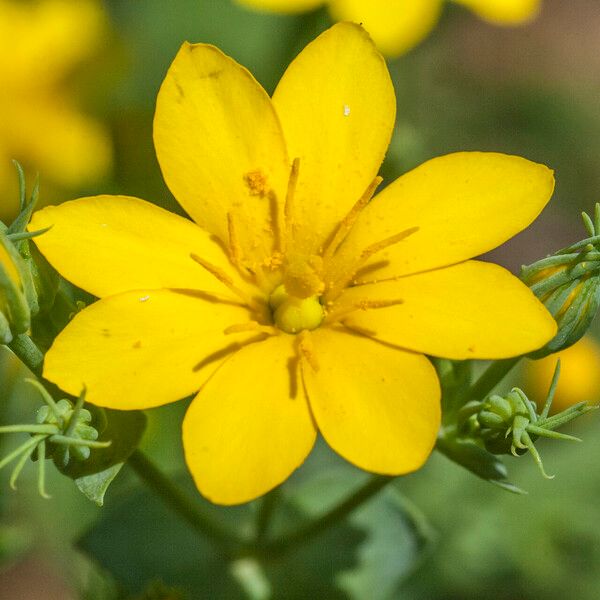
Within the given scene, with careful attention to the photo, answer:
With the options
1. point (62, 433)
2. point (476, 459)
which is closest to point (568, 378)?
point (476, 459)

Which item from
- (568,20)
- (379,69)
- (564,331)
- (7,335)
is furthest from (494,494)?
(568,20)

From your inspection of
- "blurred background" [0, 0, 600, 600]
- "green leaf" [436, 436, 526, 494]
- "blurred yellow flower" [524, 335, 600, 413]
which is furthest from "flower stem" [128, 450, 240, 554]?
"blurred yellow flower" [524, 335, 600, 413]

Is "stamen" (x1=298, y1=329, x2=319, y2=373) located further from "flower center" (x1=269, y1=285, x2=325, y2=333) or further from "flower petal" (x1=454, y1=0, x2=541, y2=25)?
"flower petal" (x1=454, y1=0, x2=541, y2=25)

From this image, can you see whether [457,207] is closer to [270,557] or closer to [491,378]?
[491,378]

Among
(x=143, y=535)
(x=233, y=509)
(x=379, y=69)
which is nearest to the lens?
(x=379, y=69)

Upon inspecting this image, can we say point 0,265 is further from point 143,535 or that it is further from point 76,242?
point 143,535
